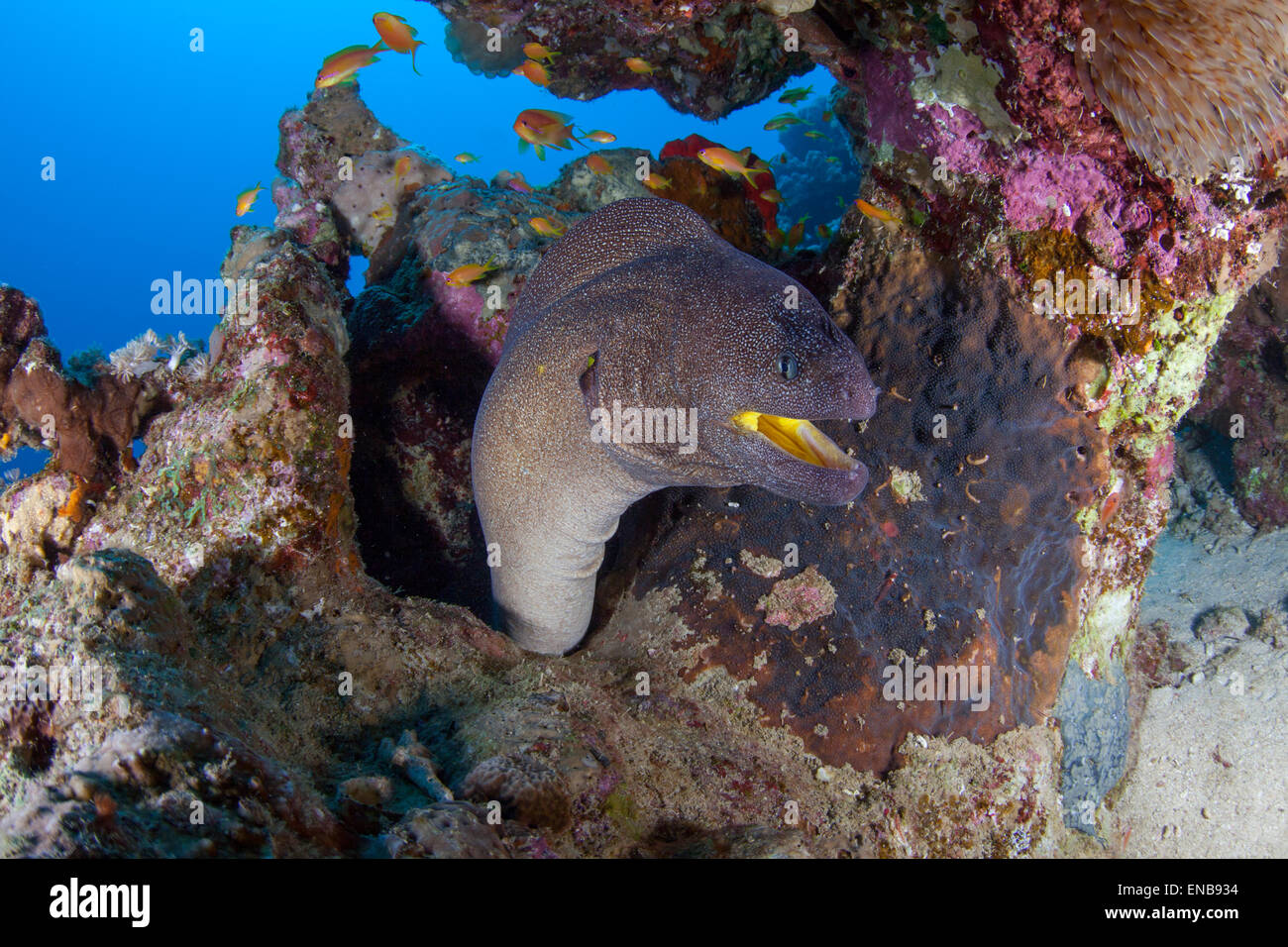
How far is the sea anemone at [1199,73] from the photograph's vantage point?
105 inches

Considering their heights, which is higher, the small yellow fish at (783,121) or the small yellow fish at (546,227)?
the small yellow fish at (783,121)

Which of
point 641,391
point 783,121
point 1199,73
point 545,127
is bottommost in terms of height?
point 641,391

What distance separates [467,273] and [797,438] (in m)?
3.01

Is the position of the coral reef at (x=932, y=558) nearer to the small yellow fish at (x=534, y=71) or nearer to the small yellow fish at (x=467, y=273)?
the small yellow fish at (x=467, y=273)

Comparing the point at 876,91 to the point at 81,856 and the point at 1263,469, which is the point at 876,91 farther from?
the point at 1263,469

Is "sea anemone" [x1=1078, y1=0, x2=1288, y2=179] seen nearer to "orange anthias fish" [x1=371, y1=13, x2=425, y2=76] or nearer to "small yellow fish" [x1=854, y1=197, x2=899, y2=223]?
"small yellow fish" [x1=854, y1=197, x2=899, y2=223]

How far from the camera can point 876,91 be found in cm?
365

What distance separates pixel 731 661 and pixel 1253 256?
10.1 ft

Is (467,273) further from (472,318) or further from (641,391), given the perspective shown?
(641,391)

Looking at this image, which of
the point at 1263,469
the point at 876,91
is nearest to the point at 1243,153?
the point at 876,91

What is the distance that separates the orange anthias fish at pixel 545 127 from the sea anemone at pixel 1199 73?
183 inches

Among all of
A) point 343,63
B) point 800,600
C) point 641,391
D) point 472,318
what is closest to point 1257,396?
point 800,600

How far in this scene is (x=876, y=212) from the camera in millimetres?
3602

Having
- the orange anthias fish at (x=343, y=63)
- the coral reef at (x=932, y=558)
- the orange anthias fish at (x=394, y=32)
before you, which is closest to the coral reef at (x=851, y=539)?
the coral reef at (x=932, y=558)
